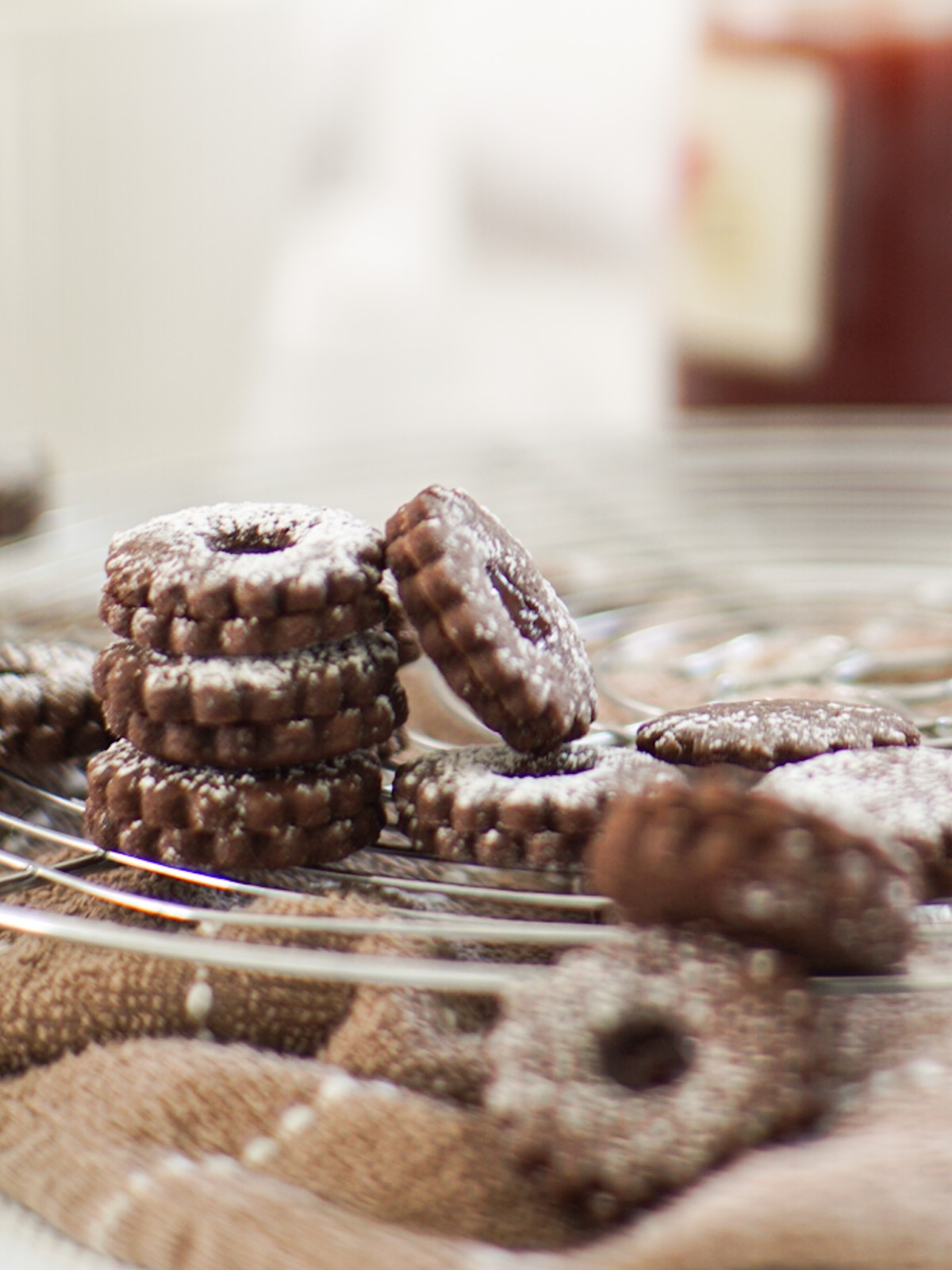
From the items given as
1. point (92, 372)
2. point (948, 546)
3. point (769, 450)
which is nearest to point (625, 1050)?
point (948, 546)

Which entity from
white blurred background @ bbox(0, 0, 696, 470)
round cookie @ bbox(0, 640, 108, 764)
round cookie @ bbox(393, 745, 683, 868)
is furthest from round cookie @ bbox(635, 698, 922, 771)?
white blurred background @ bbox(0, 0, 696, 470)

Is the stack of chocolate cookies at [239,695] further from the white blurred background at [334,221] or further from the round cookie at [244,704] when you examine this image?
the white blurred background at [334,221]

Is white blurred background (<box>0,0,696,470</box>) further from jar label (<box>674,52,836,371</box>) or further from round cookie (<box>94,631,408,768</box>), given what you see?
round cookie (<box>94,631,408,768</box>)

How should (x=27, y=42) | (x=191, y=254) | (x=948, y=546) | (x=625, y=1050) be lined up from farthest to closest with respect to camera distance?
(x=191, y=254)
(x=27, y=42)
(x=948, y=546)
(x=625, y=1050)

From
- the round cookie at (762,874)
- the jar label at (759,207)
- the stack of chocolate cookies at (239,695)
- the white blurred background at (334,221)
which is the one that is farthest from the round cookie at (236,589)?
the white blurred background at (334,221)

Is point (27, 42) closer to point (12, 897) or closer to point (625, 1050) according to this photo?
point (12, 897)

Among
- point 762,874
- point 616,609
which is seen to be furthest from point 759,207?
point 762,874
